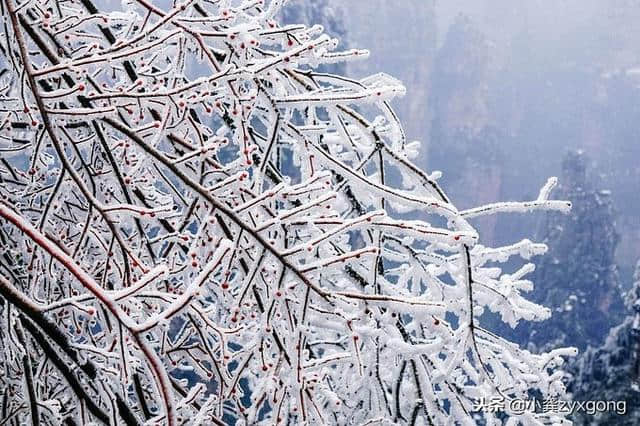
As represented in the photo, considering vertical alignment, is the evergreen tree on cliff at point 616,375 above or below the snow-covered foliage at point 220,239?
below

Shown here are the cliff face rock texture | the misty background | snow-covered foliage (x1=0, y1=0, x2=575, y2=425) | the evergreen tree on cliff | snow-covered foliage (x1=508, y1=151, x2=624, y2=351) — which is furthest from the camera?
the cliff face rock texture

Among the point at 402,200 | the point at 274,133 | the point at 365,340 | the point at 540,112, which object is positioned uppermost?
the point at 540,112

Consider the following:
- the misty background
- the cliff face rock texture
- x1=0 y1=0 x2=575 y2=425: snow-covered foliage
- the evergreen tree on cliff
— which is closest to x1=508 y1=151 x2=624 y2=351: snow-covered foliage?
the misty background

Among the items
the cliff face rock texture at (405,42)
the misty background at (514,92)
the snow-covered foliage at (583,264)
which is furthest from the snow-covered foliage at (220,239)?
the cliff face rock texture at (405,42)

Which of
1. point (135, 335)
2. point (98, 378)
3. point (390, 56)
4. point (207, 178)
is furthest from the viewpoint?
point (390, 56)

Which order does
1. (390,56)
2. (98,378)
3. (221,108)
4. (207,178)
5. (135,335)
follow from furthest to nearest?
1. (390,56)
2. (221,108)
3. (207,178)
4. (98,378)
5. (135,335)

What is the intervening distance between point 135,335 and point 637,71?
30.7 m

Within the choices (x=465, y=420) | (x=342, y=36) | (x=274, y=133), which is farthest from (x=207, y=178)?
(x=342, y=36)

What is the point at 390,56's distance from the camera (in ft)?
90.2

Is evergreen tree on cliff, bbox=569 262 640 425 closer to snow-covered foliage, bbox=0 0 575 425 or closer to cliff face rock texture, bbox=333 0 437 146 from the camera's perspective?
snow-covered foliage, bbox=0 0 575 425

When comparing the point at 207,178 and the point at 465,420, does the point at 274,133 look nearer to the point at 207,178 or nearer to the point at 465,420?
the point at 207,178

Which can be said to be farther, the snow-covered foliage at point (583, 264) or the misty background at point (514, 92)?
the misty background at point (514, 92)

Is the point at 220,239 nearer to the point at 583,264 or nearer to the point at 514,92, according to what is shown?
the point at 583,264

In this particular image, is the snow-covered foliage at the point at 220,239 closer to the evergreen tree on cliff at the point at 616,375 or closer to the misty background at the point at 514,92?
the evergreen tree on cliff at the point at 616,375
